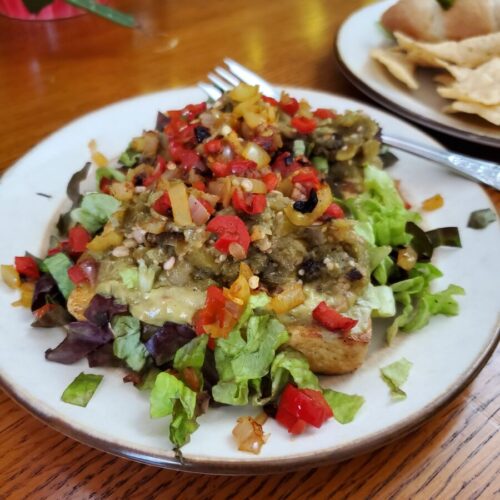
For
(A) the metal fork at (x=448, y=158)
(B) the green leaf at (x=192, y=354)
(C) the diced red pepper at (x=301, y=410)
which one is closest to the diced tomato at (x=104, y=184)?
(A) the metal fork at (x=448, y=158)

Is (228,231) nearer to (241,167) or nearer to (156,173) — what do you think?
(241,167)

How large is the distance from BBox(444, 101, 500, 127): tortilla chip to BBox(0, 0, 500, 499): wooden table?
0.18 metres

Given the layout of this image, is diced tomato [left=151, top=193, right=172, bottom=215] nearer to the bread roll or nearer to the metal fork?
the metal fork

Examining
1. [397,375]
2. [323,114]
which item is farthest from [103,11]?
[397,375]

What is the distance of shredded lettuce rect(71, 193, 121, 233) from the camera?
2.01m

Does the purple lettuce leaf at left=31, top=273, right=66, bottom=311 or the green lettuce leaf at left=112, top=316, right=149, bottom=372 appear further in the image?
the purple lettuce leaf at left=31, top=273, right=66, bottom=311

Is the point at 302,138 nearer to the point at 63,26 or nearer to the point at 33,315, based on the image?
the point at 33,315

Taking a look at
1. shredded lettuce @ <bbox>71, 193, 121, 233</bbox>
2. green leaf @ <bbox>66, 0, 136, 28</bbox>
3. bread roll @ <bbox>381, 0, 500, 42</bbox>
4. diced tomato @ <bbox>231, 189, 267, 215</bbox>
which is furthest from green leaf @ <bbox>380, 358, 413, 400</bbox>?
green leaf @ <bbox>66, 0, 136, 28</bbox>

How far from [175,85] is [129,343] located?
6.75 feet

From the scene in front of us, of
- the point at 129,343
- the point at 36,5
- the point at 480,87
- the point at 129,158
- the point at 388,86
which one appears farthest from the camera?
the point at 36,5

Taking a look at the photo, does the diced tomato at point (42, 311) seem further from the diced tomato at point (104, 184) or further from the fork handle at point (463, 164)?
the fork handle at point (463, 164)

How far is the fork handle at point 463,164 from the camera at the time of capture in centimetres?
226

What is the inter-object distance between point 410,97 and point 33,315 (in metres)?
2.12

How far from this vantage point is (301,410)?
144cm
